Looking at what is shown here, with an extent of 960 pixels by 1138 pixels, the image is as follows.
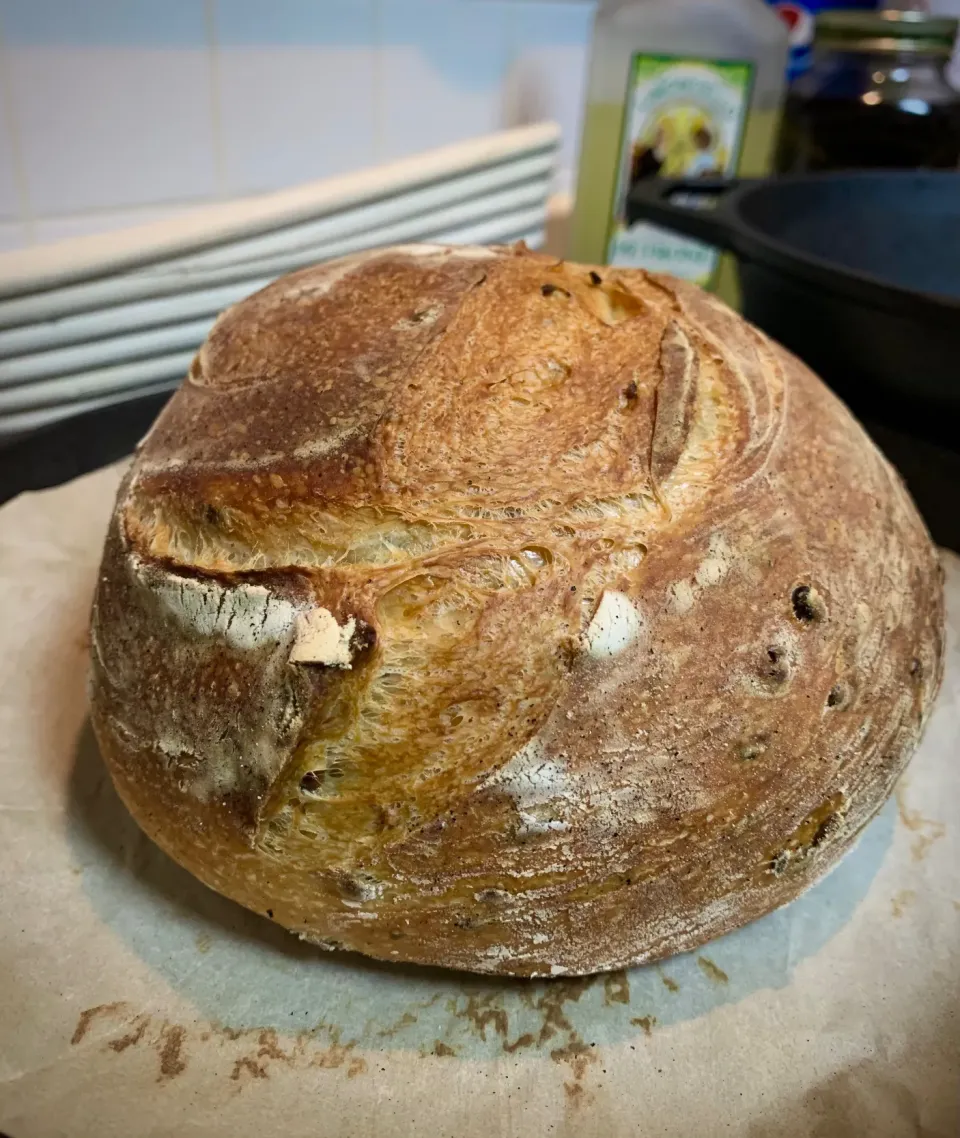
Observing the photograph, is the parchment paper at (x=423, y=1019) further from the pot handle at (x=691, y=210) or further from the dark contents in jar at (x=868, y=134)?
the dark contents in jar at (x=868, y=134)

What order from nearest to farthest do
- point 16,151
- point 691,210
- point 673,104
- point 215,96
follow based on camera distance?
1. point 691,210
2. point 16,151
3. point 215,96
4. point 673,104

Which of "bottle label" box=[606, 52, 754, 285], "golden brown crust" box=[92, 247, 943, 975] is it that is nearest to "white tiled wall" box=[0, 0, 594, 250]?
"bottle label" box=[606, 52, 754, 285]

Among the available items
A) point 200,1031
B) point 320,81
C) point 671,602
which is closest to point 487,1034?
point 200,1031

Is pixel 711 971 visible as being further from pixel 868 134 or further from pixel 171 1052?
pixel 868 134

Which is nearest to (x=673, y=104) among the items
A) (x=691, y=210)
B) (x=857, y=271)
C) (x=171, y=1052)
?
(x=691, y=210)

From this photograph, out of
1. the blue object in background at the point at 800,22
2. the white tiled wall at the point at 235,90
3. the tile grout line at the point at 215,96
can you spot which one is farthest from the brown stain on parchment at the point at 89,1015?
the blue object in background at the point at 800,22

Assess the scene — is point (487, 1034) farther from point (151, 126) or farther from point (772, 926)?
point (151, 126)

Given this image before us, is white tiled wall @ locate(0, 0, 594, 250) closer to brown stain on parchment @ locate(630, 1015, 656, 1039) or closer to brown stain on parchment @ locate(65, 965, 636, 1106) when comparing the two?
Result: brown stain on parchment @ locate(65, 965, 636, 1106)
